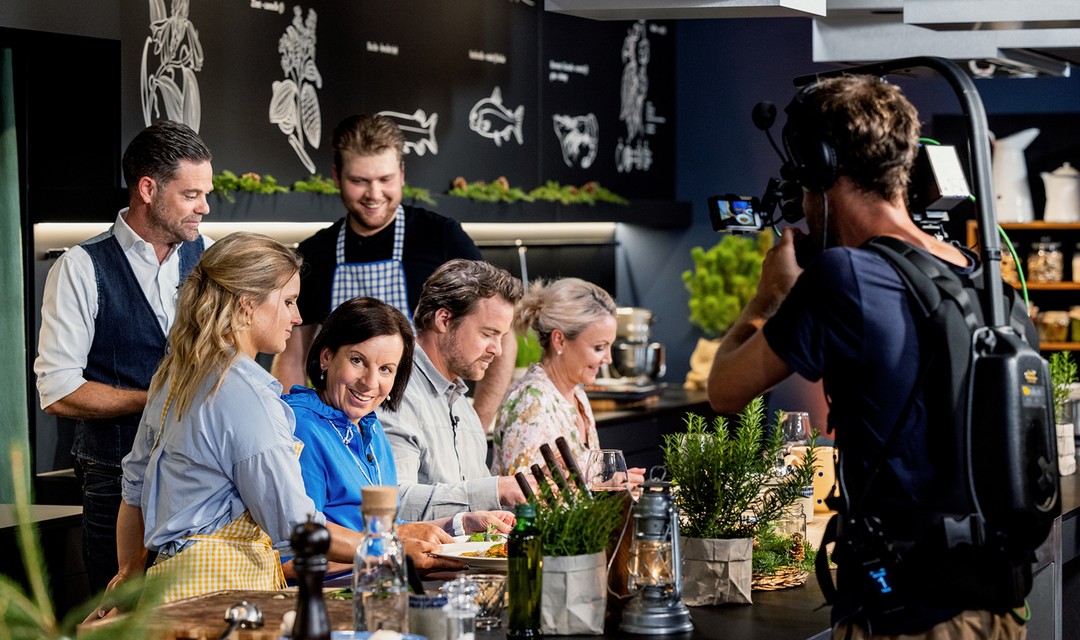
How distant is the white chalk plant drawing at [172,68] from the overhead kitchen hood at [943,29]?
1.90 meters

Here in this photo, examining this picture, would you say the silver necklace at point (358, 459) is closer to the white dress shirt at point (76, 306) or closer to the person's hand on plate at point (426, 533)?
the person's hand on plate at point (426, 533)

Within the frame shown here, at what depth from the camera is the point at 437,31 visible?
20.3ft

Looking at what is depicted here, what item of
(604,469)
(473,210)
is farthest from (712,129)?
(604,469)

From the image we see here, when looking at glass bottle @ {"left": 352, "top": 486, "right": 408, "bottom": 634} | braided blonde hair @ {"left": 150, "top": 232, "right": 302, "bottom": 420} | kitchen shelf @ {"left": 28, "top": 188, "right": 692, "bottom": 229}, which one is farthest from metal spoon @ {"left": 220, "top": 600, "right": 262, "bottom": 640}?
kitchen shelf @ {"left": 28, "top": 188, "right": 692, "bottom": 229}

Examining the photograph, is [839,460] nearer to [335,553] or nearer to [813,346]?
[813,346]

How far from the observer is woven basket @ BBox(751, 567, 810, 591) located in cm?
260

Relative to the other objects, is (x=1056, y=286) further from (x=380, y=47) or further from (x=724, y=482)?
(x=724, y=482)

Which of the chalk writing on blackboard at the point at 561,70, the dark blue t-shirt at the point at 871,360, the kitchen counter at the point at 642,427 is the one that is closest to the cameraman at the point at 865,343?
the dark blue t-shirt at the point at 871,360

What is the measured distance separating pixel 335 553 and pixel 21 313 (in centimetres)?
220

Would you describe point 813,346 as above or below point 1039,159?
below

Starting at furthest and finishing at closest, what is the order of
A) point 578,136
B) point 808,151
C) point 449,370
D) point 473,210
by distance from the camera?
point 578,136
point 473,210
point 449,370
point 808,151

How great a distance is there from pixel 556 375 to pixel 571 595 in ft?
6.09

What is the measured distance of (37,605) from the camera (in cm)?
132

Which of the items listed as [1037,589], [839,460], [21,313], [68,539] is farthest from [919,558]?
[21,313]
